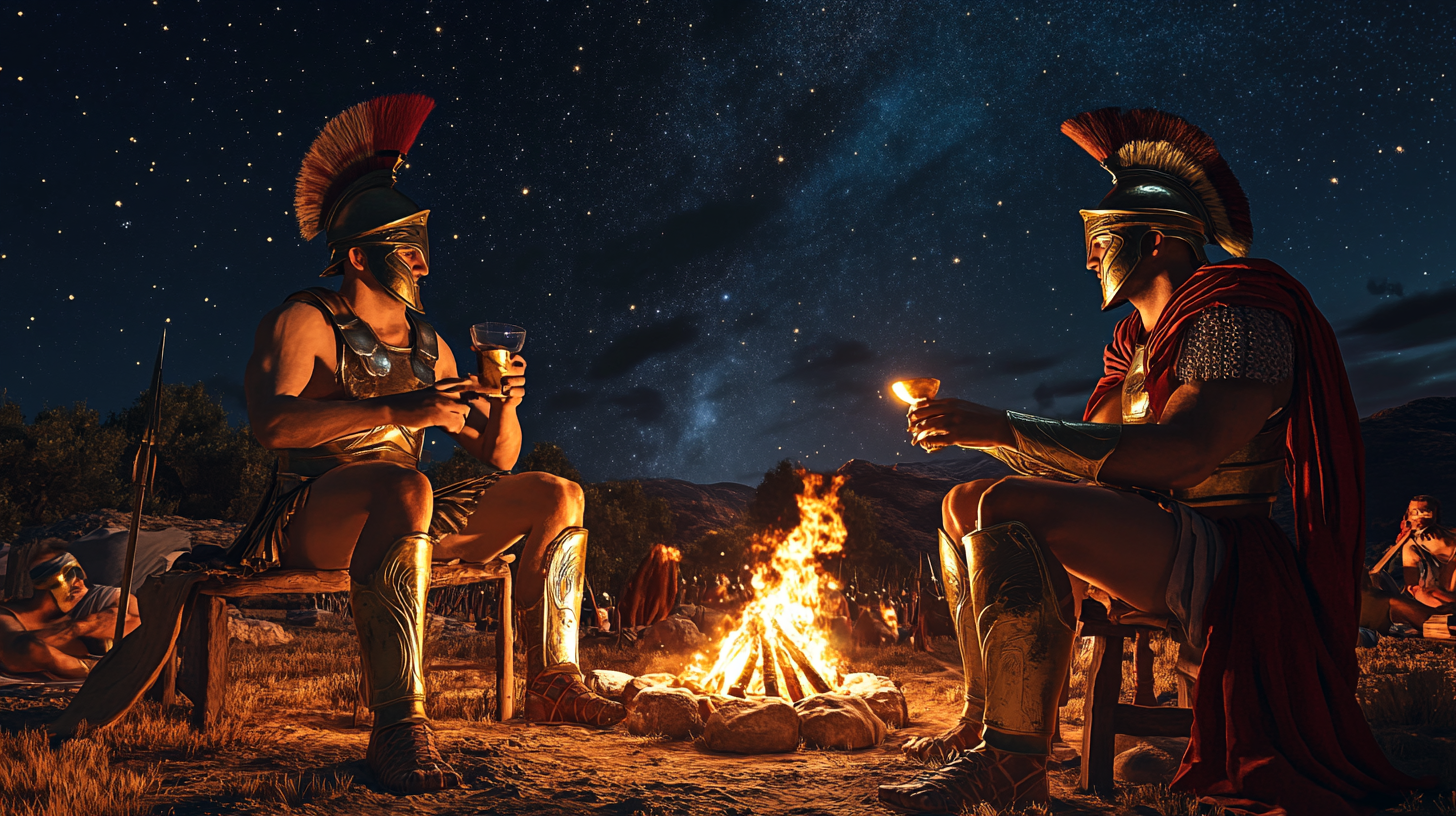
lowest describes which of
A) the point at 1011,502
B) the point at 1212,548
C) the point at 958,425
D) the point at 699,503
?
the point at 1212,548

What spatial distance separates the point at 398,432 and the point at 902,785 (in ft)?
9.32

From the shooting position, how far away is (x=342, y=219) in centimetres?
401

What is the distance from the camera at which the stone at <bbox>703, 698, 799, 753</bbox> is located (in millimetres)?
4004

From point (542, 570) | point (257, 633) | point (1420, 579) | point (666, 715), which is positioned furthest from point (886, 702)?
point (257, 633)

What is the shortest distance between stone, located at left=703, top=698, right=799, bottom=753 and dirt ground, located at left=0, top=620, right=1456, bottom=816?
8 centimetres

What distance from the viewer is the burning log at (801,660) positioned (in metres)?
5.16

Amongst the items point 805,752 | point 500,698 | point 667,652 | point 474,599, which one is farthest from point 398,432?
point 474,599

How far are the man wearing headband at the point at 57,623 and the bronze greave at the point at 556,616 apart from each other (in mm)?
3429

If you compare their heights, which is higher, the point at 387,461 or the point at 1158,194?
the point at 1158,194

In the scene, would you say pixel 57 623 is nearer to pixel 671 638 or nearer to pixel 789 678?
pixel 789 678

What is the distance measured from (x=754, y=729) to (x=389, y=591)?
1934 millimetres

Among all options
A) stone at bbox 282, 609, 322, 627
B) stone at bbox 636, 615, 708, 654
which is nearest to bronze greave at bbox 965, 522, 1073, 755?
stone at bbox 636, 615, 708, 654

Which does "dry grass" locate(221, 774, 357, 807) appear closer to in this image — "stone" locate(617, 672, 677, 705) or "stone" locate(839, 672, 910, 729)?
"stone" locate(617, 672, 677, 705)

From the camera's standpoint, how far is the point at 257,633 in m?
9.72
